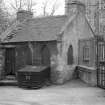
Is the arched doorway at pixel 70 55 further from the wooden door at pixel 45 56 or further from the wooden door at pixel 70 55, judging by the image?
the wooden door at pixel 45 56

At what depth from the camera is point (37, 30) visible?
22.8 m

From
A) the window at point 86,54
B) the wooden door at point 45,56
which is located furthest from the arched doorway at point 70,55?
the wooden door at point 45,56

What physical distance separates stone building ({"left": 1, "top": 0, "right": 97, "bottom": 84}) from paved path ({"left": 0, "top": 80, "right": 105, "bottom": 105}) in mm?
1803

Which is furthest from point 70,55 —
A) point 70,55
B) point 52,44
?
point 52,44

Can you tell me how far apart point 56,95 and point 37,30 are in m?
7.78

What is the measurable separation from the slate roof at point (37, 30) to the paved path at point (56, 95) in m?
4.10

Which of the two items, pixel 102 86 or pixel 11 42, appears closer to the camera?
pixel 102 86

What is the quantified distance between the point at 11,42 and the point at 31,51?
1.90 m

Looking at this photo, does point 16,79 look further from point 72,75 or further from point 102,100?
point 102,100

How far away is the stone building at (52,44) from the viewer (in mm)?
20359

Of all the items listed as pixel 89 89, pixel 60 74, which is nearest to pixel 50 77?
pixel 60 74

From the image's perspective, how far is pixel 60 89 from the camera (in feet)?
61.2

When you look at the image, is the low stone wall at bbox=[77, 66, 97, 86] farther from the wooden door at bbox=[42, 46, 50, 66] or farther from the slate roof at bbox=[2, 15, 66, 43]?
the slate roof at bbox=[2, 15, 66, 43]

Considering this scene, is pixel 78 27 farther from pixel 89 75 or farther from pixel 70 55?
pixel 89 75
